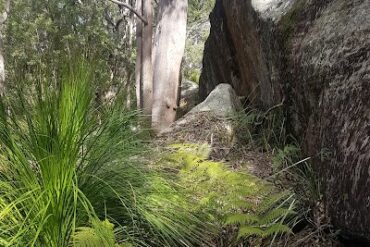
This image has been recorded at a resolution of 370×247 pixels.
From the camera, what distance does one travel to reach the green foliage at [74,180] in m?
2.32

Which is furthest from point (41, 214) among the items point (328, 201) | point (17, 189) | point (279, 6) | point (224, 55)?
point (224, 55)

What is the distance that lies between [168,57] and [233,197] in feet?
20.0

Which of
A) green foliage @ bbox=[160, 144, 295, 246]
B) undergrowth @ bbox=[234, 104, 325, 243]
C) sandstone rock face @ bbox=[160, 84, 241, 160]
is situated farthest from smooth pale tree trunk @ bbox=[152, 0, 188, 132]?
green foliage @ bbox=[160, 144, 295, 246]

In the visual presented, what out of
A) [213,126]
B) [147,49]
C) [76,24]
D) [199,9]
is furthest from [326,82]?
[199,9]

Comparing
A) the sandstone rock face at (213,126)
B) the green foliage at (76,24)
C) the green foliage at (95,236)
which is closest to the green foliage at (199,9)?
the green foliage at (76,24)

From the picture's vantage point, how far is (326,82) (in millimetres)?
3219

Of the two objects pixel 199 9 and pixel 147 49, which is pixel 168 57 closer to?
pixel 147 49

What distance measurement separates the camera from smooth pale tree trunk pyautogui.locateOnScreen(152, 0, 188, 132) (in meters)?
8.68

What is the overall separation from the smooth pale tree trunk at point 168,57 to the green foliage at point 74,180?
5648mm

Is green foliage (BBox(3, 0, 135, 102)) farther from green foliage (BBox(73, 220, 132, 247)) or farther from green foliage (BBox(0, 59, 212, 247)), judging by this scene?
green foliage (BBox(73, 220, 132, 247))

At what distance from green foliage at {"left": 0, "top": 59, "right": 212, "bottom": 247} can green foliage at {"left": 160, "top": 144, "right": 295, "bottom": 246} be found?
15cm

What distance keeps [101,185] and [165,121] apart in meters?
5.78

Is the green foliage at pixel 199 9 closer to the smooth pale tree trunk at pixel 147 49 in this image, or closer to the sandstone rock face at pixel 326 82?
the smooth pale tree trunk at pixel 147 49

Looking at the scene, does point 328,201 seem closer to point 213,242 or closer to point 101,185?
point 213,242
